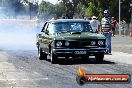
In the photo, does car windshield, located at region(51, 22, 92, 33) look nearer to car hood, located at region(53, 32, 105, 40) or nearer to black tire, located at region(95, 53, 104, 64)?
car hood, located at region(53, 32, 105, 40)

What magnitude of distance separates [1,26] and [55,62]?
40.7m

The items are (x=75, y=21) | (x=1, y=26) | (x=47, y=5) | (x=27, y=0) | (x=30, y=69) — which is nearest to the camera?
(x=30, y=69)

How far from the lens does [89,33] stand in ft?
55.2

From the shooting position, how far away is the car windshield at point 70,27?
17.0m

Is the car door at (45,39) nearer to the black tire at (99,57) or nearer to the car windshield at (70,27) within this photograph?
A: the car windshield at (70,27)

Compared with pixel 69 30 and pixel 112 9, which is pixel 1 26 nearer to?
pixel 112 9

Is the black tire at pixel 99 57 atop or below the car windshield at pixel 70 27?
below

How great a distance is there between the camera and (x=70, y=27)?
56.3ft

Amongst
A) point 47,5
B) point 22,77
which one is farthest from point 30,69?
point 47,5

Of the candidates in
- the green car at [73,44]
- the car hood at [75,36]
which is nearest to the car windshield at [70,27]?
the green car at [73,44]

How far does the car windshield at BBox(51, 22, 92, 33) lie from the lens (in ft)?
55.9

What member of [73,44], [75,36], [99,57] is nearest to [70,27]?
[75,36]

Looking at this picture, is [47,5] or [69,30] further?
[47,5]

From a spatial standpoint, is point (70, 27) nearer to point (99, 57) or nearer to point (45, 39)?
point (45, 39)
